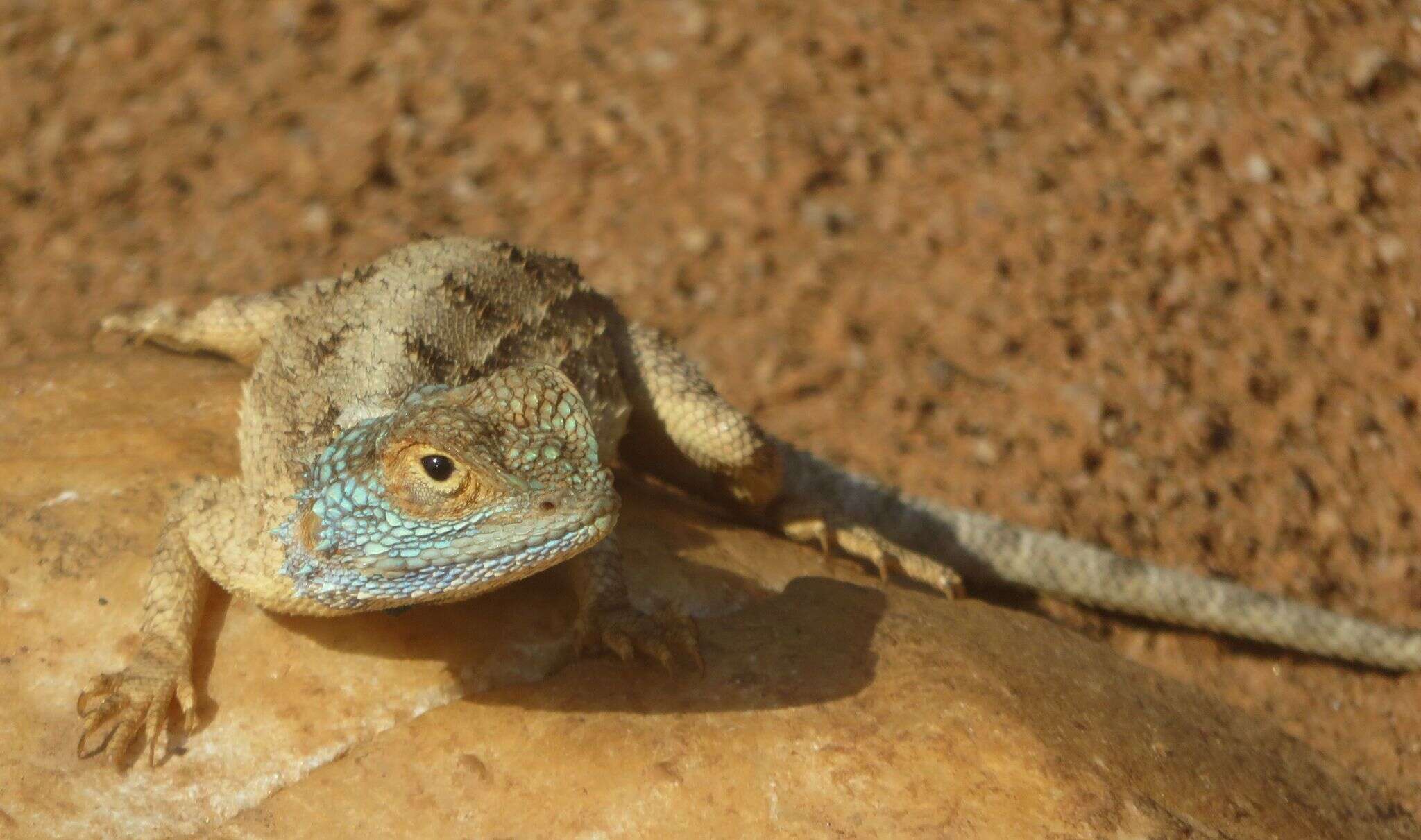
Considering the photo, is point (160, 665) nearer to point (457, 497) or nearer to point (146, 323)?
point (457, 497)

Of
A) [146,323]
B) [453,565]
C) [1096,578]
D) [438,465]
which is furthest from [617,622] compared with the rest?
[146,323]

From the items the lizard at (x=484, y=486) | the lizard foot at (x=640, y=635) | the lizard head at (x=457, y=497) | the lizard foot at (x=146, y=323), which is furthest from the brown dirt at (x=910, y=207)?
the lizard head at (x=457, y=497)

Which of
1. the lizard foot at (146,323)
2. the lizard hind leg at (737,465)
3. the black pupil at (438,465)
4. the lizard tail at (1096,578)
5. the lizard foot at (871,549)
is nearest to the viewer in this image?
the black pupil at (438,465)

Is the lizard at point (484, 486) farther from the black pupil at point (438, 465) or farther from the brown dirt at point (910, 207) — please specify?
the brown dirt at point (910, 207)

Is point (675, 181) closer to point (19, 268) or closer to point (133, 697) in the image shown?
point (19, 268)

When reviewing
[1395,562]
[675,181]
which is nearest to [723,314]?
[675,181]

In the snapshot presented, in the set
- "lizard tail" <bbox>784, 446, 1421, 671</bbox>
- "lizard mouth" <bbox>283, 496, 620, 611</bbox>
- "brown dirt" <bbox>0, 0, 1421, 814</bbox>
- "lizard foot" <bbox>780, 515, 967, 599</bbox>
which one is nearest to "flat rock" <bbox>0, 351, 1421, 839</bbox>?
"lizard mouth" <bbox>283, 496, 620, 611</bbox>
